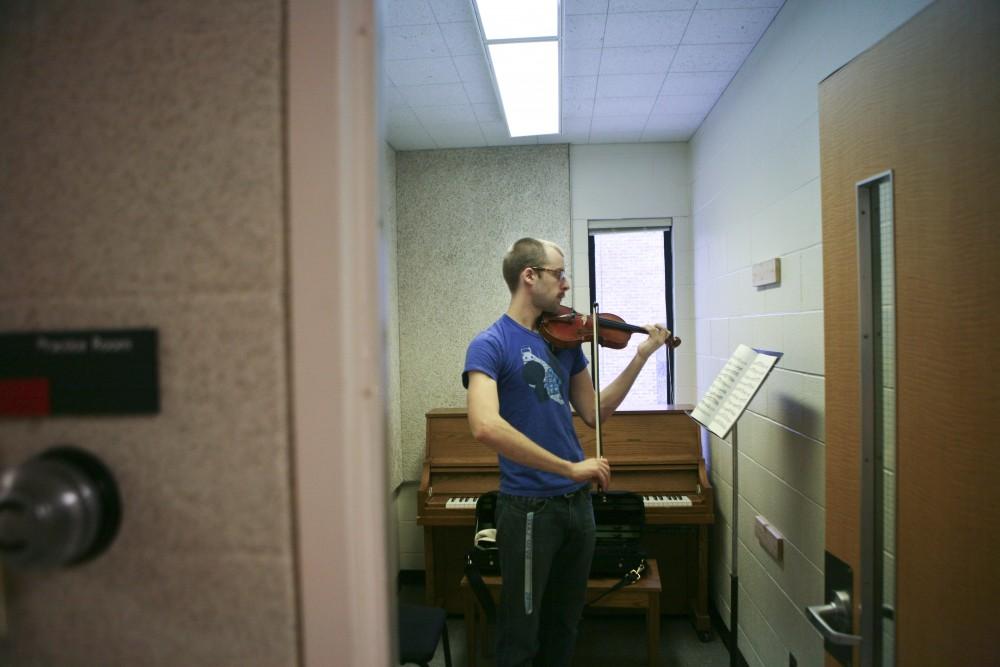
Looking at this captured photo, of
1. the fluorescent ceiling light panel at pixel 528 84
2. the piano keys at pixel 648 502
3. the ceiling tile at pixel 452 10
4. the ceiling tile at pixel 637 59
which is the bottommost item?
the piano keys at pixel 648 502

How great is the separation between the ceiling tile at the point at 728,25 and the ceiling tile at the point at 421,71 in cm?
103

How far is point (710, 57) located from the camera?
2.24 metres

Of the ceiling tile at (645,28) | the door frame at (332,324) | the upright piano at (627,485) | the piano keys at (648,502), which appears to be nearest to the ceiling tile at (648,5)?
the ceiling tile at (645,28)

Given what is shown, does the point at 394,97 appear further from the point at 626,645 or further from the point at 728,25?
the point at 626,645

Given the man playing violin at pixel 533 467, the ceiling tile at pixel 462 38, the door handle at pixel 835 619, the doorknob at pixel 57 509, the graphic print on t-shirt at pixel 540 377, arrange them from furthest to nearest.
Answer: the ceiling tile at pixel 462 38
the graphic print on t-shirt at pixel 540 377
the man playing violin at pixel 533 467
the door handle at pixel 835 619
the doorknob at pixel 57 509

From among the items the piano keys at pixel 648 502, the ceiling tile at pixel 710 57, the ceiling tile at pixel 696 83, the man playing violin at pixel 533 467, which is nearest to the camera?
the man playing violin at pixel 533 467

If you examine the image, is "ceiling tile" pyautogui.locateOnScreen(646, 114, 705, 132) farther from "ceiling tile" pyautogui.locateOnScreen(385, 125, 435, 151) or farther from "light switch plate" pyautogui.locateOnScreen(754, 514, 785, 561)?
"light switch plate" pyautogui.locateOnScreen(754, 514, 785, 561)

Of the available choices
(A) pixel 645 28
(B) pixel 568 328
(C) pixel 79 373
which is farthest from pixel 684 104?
(C) pixel 79 373

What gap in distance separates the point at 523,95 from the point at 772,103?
3.56 ft

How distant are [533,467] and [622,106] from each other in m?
2.12

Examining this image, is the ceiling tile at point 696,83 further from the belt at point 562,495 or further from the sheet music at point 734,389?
the belt at point 562,495

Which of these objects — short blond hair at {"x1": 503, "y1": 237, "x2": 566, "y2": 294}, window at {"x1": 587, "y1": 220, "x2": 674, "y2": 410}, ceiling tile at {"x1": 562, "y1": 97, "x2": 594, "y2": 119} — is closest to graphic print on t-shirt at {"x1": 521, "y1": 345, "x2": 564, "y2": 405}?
short blond hair at {"x1": 503, "y1": 237, "x2": 566, "y2": 294}

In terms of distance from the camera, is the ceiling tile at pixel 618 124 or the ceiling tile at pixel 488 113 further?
the ceiling tile at pixel 618 124

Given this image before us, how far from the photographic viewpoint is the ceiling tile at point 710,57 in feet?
7.09
